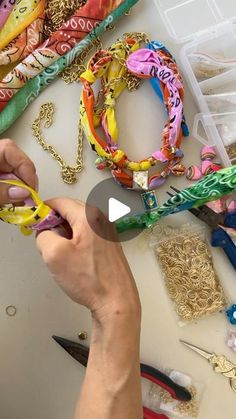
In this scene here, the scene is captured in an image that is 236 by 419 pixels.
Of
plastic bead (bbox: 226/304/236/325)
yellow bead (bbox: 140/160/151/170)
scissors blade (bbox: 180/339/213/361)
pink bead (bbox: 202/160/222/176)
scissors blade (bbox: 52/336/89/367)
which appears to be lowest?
scissors blade (bbox: 180/339/213/361)

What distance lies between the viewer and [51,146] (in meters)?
1.01

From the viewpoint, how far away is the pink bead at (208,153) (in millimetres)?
993

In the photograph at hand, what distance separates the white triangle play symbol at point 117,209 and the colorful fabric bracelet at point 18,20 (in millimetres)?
380

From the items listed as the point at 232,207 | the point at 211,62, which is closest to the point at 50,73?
the point at 211,62

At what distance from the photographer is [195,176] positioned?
99 centimetres

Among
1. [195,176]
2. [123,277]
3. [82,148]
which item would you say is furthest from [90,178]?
[123,277]

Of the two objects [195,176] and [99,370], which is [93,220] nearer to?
[99,370]

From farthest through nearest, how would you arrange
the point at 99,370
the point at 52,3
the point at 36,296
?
the point at 52,3 < the point at 36,296 < the point at 99,370

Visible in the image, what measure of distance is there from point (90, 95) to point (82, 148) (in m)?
0.10

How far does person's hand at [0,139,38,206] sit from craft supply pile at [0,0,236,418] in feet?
0.71

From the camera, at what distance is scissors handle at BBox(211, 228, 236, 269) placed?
0.94 metres

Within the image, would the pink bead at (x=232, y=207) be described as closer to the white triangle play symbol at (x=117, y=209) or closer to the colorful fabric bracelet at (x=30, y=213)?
the white triangle play symbol at (x=117, y=209)

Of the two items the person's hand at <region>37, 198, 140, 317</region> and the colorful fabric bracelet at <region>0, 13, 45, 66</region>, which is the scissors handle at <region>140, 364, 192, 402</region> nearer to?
the person's hand at <region>37, 198, 140, 317</region>

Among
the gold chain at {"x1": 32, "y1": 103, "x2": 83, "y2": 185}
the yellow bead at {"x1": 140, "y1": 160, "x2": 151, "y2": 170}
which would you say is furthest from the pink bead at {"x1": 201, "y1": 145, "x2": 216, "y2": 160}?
the gold chain at {"x1": 32, "y1": 103, "x2": 83, "y2": 185}
